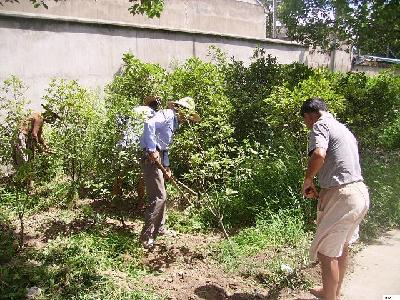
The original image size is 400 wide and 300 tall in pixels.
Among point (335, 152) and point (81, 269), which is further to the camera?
point (81, 269)

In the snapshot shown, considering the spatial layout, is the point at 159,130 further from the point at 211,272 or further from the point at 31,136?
the point at 31,136

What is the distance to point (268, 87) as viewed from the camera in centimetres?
837

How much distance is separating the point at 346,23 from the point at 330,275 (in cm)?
612

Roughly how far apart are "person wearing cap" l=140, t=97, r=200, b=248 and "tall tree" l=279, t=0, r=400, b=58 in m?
4.00

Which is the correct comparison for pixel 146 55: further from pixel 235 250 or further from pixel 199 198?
pixel 235 250

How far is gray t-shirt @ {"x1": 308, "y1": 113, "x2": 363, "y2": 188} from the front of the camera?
11.5 ft

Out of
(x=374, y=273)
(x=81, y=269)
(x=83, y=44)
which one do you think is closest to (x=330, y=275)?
(x=374, y=273)

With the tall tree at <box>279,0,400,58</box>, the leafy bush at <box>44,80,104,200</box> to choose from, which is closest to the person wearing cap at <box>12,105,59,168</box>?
the leafy bush at <box>44,80,104,200</box>

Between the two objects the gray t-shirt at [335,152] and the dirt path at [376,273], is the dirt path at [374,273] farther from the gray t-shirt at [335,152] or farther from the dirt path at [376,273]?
the gray t-shirt at [335,152]

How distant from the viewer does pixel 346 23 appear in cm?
812

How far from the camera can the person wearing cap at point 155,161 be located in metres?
4.86

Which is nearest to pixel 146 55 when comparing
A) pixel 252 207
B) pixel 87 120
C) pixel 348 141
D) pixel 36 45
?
pixel 36 45

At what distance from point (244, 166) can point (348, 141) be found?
3069 mm

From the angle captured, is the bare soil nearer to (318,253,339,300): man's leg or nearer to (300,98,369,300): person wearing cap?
(318,253,339,300): man's leg
